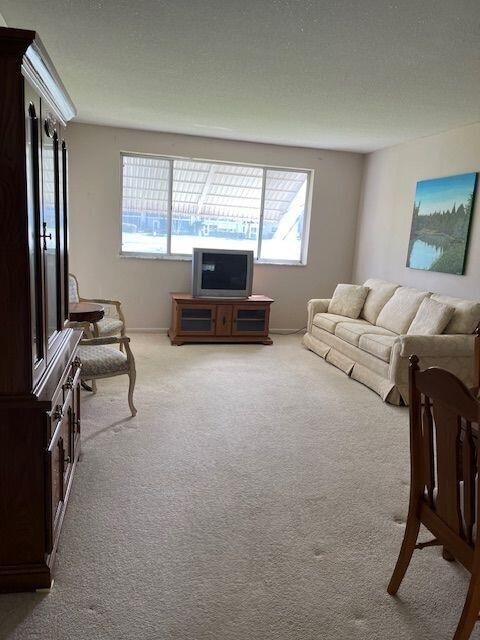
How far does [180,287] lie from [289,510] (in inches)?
161

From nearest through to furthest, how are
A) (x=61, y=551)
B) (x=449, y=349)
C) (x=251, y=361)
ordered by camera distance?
1. (x=61, y=551)
2. (x=449, y=349)
3. (x=251, y=361)

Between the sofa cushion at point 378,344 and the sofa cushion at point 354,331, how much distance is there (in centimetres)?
9

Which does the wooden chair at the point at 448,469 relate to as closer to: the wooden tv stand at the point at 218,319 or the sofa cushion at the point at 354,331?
the sofa cushion at the point at 354,331

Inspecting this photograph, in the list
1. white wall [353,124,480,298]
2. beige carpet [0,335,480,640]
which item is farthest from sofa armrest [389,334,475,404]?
white wall [353,124,480,298]

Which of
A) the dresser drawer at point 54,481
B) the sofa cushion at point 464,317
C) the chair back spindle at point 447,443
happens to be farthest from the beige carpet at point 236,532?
the sofa cushion at point 464,317

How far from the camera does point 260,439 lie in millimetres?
3207

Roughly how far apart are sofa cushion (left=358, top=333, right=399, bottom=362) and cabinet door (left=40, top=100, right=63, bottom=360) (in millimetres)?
2835

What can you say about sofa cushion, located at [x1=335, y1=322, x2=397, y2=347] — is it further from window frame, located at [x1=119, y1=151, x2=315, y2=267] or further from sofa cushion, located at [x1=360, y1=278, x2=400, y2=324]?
window frame, located at [x1=119, y1=151, x2=315, y2=267]

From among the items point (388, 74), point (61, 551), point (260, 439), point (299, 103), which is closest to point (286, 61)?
point (388, 74)

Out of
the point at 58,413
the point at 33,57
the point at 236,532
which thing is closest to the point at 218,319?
the point at 236,532

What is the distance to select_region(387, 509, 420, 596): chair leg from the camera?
183 centimetres

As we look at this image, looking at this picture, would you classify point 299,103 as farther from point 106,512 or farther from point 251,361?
point 106,512

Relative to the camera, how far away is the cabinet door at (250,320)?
5.72m

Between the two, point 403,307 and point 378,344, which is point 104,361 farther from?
point 403,307
